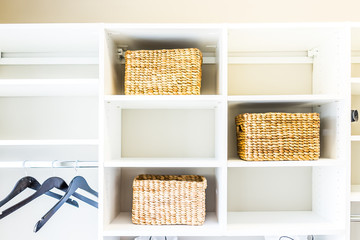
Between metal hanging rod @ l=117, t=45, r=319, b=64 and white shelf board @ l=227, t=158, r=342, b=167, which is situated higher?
metal hanging rod @ l=117, t=45, r=319, b=64

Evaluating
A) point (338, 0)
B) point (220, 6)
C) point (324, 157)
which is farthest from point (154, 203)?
point (338, 0)

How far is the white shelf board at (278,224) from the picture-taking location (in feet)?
5.19

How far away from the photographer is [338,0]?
1.99m

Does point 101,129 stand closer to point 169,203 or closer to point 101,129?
point 101,129

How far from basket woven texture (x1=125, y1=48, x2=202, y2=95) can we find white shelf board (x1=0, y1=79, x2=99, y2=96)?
0.20 metres

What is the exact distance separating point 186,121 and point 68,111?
0.73m

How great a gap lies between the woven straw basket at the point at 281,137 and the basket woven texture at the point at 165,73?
1.13 feet

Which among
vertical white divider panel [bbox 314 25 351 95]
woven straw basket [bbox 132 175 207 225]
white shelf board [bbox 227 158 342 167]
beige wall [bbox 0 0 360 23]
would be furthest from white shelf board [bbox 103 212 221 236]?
beige wall [bbox 0 0 360 23]

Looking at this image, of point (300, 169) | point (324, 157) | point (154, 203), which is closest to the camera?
point (154, 203)

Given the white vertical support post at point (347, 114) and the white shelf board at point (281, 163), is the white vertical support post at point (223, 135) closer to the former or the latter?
the white shelf board at point (281, 163)

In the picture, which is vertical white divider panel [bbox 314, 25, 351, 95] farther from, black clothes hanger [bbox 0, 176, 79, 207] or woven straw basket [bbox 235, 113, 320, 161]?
black clothes hanger [bbox 0, 176, 79, 207]

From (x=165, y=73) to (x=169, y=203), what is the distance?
0.65 m

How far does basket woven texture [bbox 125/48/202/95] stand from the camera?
161 centimetres

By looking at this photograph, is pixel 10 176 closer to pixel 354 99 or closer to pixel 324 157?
pixel 324 157
